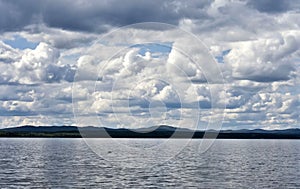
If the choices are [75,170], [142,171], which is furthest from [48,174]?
[142,171]

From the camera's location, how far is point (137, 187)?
85.2 m

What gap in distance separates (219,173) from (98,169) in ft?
95.4

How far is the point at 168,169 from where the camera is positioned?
121312 millimetres

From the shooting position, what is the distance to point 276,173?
Result: 4631 inches

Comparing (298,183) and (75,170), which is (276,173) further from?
(75,170)

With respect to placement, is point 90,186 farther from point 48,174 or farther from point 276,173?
point 276,173

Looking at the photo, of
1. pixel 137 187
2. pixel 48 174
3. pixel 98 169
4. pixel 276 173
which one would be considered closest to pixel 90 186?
pixel 137 187

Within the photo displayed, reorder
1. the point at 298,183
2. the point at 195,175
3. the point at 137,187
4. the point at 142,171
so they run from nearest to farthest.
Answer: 1. the point at 137,187
2. the point at 298,183
3. the point at 195,175
4. the point at 142,171

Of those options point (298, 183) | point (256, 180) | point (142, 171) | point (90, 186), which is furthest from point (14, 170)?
point (298, 183)

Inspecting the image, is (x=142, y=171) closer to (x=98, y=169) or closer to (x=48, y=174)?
(x=98, y=169)

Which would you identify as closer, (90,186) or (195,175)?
(90,186)

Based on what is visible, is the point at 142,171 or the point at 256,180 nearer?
the point at 256,180

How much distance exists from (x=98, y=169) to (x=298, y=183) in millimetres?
47438

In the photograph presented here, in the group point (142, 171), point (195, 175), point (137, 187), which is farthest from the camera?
point (142, 171)
